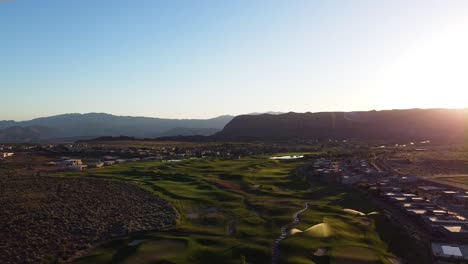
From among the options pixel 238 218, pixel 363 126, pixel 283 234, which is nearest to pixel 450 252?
pixel 283 234

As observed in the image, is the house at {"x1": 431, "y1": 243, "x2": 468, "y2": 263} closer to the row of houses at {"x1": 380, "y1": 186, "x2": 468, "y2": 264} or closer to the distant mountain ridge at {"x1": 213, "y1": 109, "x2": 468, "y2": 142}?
the row of houses at {"x1": 380, "y1": 186, "x2": 468, "y2": 264}

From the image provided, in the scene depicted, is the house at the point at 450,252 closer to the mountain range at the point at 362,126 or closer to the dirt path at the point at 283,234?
the dirt path at the point at 283,234

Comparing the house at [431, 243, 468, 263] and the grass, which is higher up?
the grass

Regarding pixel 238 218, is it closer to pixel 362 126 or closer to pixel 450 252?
pixel 450 252

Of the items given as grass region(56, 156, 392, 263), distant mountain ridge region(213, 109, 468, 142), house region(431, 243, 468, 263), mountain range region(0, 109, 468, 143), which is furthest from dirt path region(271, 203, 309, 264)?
distant mountain ridge region(213, 109, 468, 142)

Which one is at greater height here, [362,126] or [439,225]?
[362,126]

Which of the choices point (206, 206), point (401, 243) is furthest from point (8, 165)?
point (401, 243)
